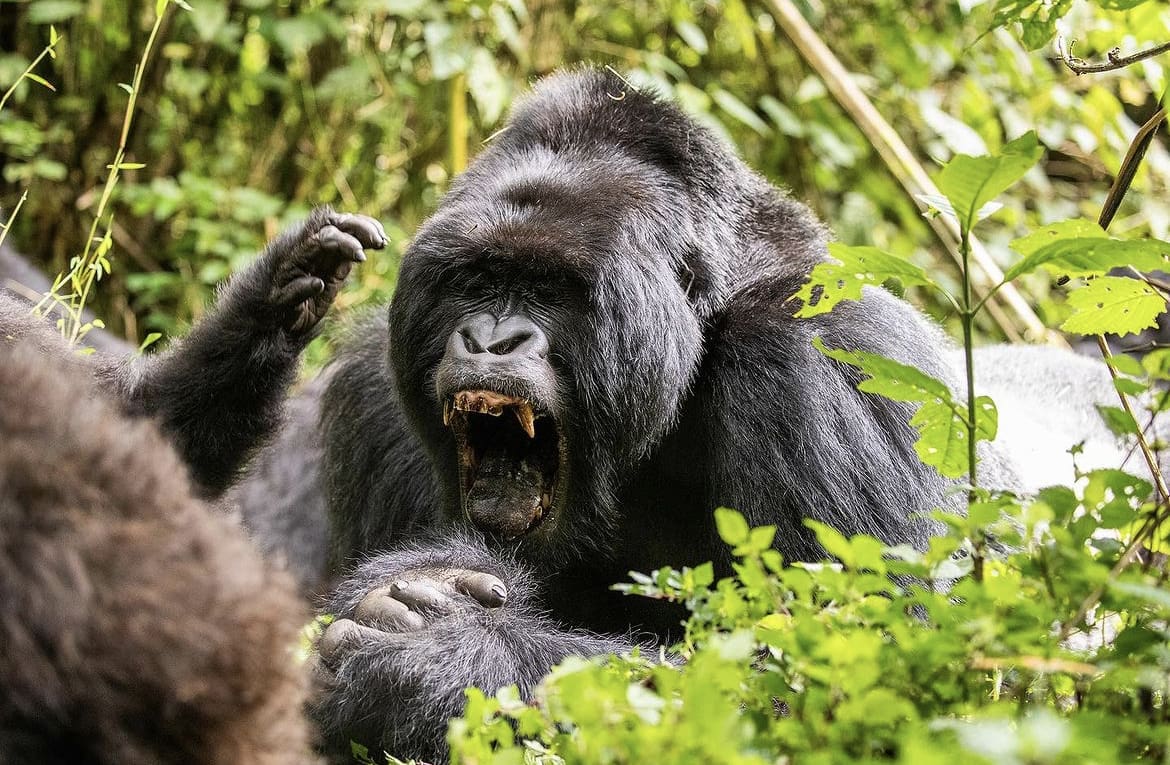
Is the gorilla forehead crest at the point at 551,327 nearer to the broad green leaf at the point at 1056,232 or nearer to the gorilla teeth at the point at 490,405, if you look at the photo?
the gorilla teeth at the point at 490,405

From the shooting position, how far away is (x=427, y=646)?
94.7 inches

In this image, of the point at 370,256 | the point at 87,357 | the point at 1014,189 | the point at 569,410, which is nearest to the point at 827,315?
the point at 569,410

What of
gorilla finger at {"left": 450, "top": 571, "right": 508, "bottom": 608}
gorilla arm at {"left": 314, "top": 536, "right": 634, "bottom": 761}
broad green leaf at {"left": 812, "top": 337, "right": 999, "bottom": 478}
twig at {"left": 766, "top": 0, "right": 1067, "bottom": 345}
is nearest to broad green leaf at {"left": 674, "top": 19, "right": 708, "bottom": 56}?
twig at {"left": 766, "top": 0, "right": 1067, "bottom": 345}

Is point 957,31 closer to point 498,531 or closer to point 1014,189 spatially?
point 1014,189

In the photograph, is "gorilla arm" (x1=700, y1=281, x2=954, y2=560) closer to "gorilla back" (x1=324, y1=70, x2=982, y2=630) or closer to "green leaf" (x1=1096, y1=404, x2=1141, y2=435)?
"gorilla back" (x1=324, y1=70, x2=982, y2=630)

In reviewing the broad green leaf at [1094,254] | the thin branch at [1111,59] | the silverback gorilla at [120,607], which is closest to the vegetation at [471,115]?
the thin branch at [1111,59]

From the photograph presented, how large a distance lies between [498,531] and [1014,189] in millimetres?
5350

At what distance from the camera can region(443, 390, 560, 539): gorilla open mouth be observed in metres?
2.79

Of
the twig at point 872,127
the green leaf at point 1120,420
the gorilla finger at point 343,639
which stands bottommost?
the gorilla finger at point 343,639

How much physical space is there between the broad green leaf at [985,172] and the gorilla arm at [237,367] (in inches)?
75.9

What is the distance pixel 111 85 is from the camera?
5.93 m

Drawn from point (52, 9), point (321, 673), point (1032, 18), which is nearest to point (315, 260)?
point (321, 673)

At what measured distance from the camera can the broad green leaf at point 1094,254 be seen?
65.0 inches

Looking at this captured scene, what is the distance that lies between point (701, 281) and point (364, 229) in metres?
0.89
